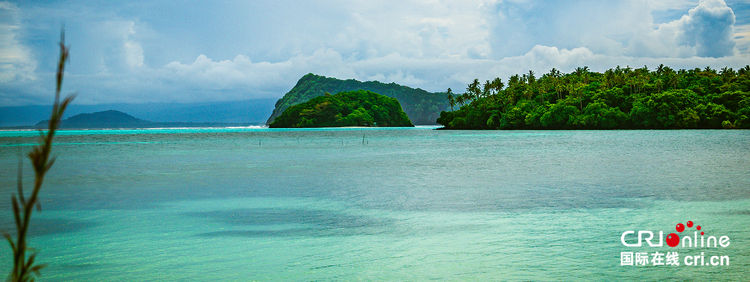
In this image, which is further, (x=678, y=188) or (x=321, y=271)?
(x=678, y=188)

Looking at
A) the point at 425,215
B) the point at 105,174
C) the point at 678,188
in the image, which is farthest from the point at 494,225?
the point at 105,174

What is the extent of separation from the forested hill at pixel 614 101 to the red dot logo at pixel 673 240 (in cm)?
11055

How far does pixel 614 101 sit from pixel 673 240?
124539 millimetres

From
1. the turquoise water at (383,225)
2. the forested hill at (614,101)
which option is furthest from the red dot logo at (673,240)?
the forested hill at (614,101)

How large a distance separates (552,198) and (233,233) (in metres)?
10.8

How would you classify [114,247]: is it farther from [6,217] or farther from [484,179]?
[484,179]

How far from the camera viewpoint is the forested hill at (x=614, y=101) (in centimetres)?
10738

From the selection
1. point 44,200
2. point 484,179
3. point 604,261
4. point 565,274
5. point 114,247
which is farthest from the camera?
point 484,179

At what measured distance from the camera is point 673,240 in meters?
10.7

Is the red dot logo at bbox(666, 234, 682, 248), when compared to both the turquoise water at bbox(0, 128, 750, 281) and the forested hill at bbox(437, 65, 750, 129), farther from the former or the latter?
the forested hill at bbox(437, 65, 750, 129)

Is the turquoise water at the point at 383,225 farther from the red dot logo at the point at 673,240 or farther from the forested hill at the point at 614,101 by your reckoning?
the forested hill at the point at 614,101

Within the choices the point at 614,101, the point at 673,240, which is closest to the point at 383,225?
the point at 673,240

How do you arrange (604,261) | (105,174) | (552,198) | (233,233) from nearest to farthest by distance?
(604,261), (233,233), (552,198), (105,174)

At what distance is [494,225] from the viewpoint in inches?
502
